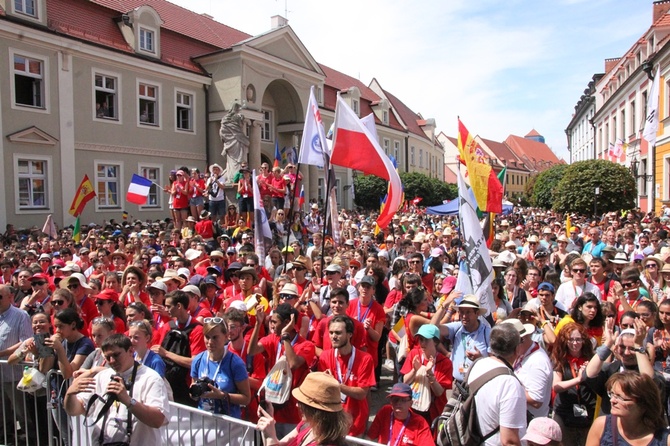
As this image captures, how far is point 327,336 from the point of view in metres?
4.85

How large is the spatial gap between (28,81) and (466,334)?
1951cm

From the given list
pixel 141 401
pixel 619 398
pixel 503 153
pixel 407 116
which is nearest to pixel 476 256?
pixel 619 398

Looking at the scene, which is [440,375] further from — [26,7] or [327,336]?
[26,7]

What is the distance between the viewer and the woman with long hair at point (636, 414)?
9.25 feet

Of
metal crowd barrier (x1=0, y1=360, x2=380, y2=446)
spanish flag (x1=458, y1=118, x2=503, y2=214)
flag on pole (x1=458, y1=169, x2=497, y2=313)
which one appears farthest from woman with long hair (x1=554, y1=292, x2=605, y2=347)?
metal crowd barrier (x1=0, y1=360, x2=380, y2=446)

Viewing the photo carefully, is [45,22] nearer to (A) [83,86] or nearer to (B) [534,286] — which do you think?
(A) [83,86]

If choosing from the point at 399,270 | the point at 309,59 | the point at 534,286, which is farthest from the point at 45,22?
the point at 534,286

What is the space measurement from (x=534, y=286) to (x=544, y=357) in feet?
9.60

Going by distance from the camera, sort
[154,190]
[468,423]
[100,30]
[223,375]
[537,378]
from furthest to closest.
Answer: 1. [154,190]
2. [100,30]
3. [223,375]
4. [537,378]
5. [468,423]

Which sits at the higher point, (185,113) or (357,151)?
(185,113)

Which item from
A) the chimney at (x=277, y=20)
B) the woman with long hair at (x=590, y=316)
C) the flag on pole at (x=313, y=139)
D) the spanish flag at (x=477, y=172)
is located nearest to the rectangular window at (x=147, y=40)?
the chimney at (x=277, y=20)

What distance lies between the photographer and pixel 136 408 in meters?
3.29

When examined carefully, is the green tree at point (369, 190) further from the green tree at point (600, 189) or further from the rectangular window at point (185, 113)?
the rectangular window at point (185, 113)

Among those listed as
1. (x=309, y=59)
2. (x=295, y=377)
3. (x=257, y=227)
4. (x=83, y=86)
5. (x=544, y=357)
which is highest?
(x=309, y=59)
